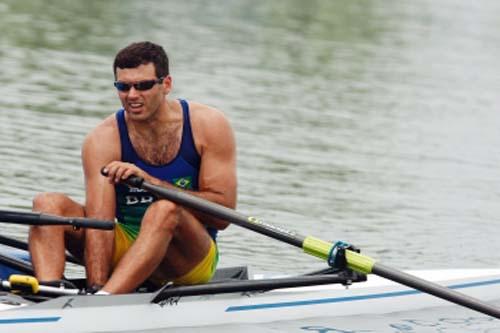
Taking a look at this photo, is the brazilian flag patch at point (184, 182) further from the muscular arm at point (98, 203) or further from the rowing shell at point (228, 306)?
the rowing shell at point (228, 306)

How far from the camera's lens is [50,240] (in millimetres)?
9781

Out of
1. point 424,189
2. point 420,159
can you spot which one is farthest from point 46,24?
point 424,189

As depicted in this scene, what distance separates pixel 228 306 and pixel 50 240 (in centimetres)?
138

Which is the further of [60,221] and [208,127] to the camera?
[208,127]

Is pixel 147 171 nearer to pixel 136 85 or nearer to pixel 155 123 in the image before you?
pixel 155 123

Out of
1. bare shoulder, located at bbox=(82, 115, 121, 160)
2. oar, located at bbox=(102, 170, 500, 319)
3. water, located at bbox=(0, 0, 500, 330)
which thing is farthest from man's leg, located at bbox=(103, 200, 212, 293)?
water, located at bbox=(0, 0, 500, 330)

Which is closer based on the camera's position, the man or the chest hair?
the man

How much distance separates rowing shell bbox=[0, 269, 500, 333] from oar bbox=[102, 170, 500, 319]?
2.08 feet

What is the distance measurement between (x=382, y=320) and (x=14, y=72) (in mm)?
13158

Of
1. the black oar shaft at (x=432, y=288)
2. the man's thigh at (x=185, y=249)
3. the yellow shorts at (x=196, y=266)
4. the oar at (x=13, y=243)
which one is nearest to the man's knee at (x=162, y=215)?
the man's thigh at (x=185, y=249)

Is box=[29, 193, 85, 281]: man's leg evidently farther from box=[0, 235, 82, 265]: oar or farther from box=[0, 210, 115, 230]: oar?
box=[0, 235, 82, 265]: oar

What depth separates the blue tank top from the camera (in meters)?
10.1

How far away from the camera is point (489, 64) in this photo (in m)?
31.6

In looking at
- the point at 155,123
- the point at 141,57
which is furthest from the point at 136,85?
the point at 155,123
